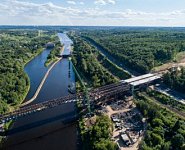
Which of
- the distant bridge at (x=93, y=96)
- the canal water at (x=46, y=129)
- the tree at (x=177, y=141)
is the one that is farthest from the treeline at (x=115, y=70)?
the tree at (x=177, y=141)

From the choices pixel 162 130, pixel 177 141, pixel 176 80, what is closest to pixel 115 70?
pixel 176 80

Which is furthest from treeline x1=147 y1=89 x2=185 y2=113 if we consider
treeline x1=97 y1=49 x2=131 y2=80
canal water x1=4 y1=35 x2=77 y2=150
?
canal water x1=4 y1=35 x2=77 y2=150

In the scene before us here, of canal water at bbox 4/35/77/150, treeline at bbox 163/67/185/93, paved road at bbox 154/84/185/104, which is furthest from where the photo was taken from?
treeline at bbox 163/67/185/93

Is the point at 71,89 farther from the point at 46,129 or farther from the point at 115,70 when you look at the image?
the point at 115,70

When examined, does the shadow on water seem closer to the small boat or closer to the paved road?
the small boat

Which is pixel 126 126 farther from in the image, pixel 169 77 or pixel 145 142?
pixel 169 77

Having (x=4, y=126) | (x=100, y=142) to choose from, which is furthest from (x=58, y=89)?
(x=100, y=142)
